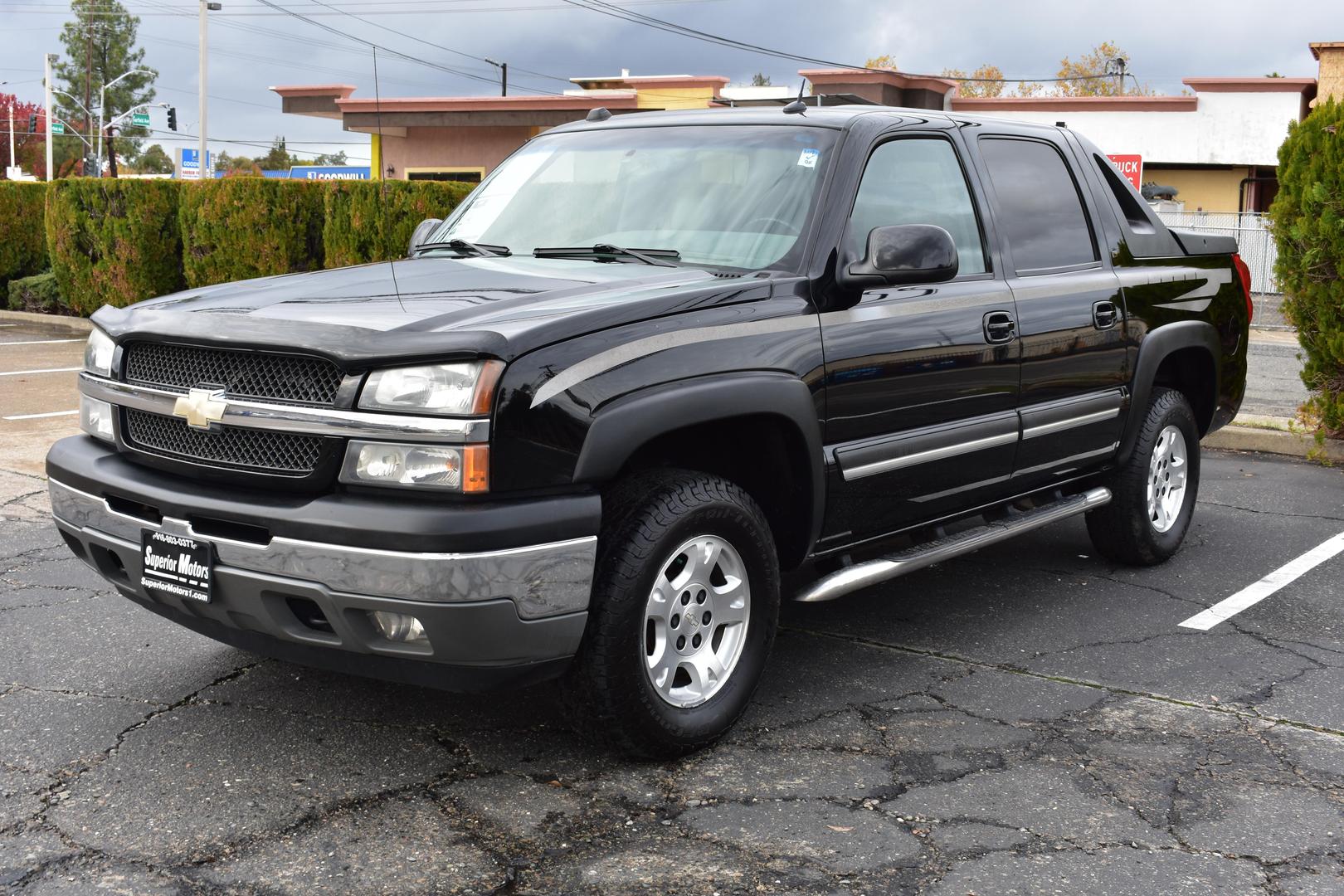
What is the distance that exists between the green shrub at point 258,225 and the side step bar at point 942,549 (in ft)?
37.9

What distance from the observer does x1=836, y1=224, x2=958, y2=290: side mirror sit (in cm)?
419

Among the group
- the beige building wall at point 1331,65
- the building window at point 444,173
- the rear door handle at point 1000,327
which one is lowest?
the rear door handle at point 1000,327

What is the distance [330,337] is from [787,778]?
1702 millimetres

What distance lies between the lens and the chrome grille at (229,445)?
11.5ft

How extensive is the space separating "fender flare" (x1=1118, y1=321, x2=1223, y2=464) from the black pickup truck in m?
0.13

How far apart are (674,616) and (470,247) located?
5.57 feet

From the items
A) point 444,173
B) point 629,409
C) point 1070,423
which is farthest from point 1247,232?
point 629,409

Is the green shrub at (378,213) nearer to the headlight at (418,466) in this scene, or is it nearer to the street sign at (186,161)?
the headlight at (418,466)

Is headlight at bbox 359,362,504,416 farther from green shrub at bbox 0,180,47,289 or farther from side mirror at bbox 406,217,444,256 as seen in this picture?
green shrub at bbox 0,180,47,289

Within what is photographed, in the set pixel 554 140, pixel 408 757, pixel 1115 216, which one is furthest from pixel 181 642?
pixel 1115 216

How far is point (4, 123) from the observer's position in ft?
313

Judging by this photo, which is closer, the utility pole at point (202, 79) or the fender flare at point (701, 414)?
the fender flare at point (701, 414)

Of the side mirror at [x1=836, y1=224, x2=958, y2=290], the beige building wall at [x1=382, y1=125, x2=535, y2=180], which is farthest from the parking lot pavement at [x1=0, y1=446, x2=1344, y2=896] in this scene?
the beige building wall at [x1=382, y1=125, x2=535, y2=180]

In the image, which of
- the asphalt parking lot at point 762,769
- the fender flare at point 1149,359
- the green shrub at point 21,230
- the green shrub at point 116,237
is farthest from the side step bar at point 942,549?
the green shrub at point 21,230
